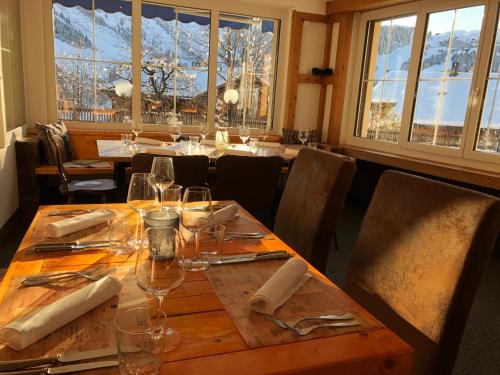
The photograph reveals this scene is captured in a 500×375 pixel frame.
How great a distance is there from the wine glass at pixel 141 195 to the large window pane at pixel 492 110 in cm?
340

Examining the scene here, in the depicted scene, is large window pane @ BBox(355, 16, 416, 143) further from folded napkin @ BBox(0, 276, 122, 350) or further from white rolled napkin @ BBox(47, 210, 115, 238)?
folded napkin @ BBox(0, 276, 122, 350)

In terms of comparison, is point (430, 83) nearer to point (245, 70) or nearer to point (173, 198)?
point (245, 70)

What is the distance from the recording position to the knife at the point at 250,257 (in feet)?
3.86

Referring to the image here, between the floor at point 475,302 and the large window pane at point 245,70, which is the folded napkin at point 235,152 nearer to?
the floor at point 475,302

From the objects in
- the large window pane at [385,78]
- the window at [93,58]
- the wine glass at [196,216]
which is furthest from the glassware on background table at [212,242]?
the window at [93,58]

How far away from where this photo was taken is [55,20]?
4.46 m

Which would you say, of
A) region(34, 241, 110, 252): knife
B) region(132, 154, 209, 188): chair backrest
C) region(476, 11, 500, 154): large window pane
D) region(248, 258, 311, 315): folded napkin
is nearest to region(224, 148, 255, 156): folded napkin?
region(132, 154, 209, 188): chair backrest

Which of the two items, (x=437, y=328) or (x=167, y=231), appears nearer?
(x=167, y=231)

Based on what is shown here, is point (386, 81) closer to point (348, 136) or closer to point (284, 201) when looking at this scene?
point (348, 136)

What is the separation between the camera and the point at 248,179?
2721mm

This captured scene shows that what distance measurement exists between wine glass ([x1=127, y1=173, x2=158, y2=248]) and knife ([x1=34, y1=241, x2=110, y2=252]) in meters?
0.11

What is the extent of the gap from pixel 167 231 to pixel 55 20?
4511 mm

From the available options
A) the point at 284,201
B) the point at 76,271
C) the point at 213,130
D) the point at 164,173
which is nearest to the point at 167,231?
the point at 76,271

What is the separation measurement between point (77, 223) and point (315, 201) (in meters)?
0.94
